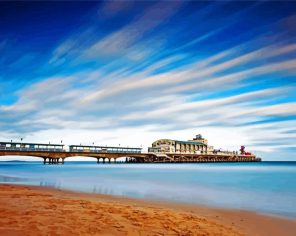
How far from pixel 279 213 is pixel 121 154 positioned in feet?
289

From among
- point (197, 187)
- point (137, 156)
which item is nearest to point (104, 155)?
point (137, 156)

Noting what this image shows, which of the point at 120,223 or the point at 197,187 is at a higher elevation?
the point at 120,223

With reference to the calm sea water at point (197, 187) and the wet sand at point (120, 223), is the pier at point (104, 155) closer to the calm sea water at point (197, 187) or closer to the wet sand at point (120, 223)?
the calm sea water at point (197, 187)

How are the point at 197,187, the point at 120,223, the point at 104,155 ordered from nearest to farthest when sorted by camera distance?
the point at 120,223
the point at 197,187
the point at 104,155

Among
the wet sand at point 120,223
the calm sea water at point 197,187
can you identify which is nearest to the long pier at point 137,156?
the calm sea water at point 197,187

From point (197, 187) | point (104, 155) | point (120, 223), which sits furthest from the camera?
point (104, 155)

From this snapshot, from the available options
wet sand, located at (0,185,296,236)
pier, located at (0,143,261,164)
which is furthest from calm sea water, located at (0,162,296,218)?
pier, located at (0,143,261,164)

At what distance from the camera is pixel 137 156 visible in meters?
109

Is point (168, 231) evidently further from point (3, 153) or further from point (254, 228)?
point (3, 153)

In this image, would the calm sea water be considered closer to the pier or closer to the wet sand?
the wet sand

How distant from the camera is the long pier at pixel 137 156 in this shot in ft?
251

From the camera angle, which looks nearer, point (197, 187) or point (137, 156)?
point (197, 187)

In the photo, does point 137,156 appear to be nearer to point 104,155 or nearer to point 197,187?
point 104,155

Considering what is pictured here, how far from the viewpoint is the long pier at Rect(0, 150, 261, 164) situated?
76.6 m
